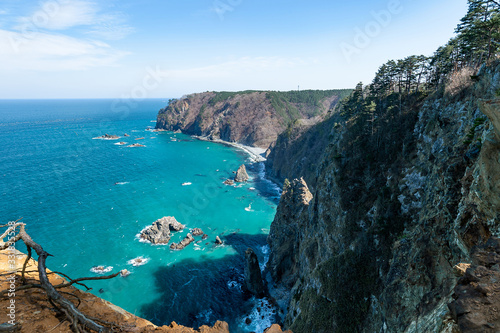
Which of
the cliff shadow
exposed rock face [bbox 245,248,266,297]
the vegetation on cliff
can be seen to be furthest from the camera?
exposed rock face [bbox 245,248,266,297]

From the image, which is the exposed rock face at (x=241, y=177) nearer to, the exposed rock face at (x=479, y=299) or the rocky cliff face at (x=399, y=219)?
the rocky cliff face at (x=399, y=219)

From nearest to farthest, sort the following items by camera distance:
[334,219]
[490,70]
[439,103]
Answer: [490,70], [439,103], [334,219]

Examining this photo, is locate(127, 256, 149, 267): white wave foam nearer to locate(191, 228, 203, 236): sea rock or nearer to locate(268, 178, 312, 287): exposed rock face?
locate(191, 228, 203, 236): sea rock

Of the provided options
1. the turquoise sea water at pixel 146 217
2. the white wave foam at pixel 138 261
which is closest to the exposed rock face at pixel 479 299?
the turquoise sea water at pixel 146 217

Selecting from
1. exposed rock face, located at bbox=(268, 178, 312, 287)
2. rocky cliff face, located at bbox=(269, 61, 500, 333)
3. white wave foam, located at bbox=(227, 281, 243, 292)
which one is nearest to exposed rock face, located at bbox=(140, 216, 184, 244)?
white wave foam, located at bbox=(227, 281, 243, 292)

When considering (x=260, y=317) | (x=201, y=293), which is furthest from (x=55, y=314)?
(x=201, y=293)

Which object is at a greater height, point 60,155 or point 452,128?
point 452,128

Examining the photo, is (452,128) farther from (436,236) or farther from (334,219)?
(334,219)

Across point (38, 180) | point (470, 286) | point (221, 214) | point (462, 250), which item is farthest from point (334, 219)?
point (38, 180)
